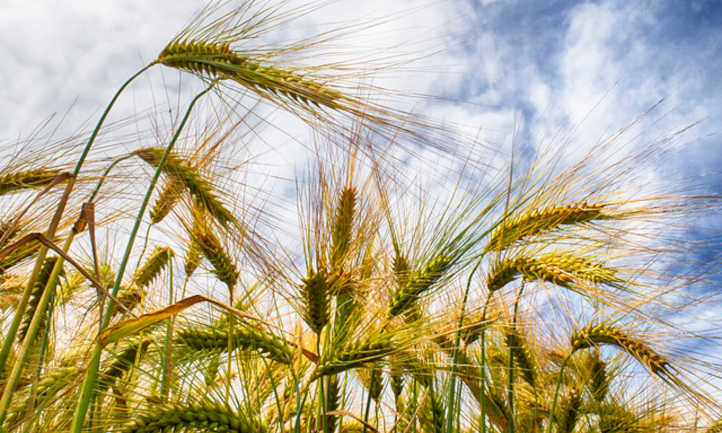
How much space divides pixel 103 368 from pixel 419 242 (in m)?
1.29

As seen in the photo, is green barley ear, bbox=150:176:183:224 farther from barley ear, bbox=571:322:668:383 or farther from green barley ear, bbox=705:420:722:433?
green barley ear, bbox=705:420:722:433

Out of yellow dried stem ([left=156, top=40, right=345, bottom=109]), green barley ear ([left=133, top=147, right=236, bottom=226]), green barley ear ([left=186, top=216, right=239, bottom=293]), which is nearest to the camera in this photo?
yellow dried stem ([left=156, top=40, right=345, bottom=109])

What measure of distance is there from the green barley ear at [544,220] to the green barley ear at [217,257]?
1171mm

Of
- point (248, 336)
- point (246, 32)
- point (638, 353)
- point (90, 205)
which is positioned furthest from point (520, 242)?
point (90, 205)

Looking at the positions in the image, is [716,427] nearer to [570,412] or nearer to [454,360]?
[570,412]

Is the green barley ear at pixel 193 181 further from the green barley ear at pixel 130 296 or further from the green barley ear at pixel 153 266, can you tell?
the green barley ear at pixel 153 266

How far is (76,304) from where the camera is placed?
2090 millimetres

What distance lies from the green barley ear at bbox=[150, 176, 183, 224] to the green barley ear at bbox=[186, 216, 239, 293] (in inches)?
7.2

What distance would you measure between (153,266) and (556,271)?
209 cm

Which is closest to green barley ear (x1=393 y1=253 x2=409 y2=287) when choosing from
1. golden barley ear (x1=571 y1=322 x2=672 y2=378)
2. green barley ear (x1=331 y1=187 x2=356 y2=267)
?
green barley ear (x1=331 y1=187 x2=356 y2=267)

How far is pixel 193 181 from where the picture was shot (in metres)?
1.73

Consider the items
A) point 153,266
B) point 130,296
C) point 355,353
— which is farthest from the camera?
point 153,266

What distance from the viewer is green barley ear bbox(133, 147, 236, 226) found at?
171cm

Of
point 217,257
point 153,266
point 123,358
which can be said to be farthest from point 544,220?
point 153,266
